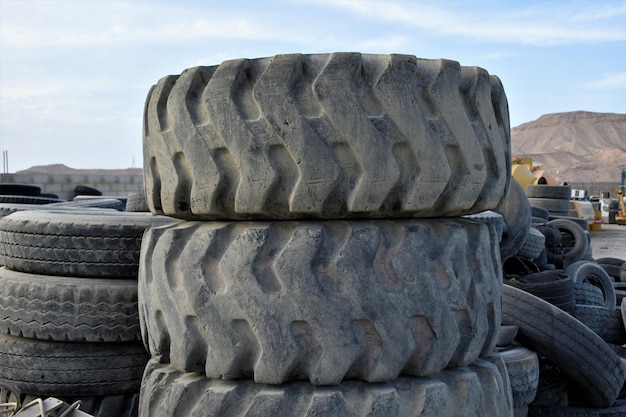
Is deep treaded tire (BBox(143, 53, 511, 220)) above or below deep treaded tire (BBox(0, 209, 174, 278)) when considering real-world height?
above

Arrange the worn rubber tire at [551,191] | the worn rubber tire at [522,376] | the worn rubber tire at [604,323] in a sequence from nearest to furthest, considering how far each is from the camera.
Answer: the worn rubber tire at [522,376], the worn rubber tire at [604,323], the worn rubber tire at [551,191]

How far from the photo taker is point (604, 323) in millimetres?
4090

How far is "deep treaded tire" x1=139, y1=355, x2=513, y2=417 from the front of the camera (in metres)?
1.50

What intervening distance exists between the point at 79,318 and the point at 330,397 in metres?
1.24

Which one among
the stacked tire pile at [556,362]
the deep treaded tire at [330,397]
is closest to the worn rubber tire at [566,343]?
the stacked tire pile at [556,362]

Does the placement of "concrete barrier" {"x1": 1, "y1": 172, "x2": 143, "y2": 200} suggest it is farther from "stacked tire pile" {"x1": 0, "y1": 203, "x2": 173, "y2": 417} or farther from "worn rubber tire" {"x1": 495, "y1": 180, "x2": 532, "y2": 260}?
"stacked tire pile" {"x1": 0, "y1": 203, "x2": 173, "y2": 417}

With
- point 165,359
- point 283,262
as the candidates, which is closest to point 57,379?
point 165,359

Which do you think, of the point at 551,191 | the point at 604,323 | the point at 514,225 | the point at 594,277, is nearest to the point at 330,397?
the point at 604,323

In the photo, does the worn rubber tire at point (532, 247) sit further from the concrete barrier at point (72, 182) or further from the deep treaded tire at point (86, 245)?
the concrete barrier at point (72, 182)

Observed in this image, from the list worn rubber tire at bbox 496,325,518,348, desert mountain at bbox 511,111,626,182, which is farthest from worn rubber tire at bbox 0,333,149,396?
desert mountain at bbox 511,111,626,182

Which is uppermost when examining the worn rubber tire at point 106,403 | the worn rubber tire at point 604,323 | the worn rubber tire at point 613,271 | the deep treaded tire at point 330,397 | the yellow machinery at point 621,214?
the deep treaded tire at point 330,397

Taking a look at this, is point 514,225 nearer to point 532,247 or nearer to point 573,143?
point 532,247

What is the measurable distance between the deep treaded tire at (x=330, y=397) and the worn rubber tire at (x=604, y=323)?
104 inches

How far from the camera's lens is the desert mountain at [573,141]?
226 feet
